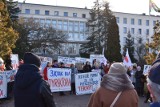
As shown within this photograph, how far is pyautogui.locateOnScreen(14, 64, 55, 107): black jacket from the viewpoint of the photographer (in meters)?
4.87

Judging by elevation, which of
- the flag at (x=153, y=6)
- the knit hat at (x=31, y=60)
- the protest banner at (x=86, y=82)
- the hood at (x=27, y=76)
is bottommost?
the protest banner at (x=86, y=82)

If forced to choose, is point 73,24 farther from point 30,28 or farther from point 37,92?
point 37,92

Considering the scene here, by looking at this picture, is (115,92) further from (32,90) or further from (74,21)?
(74,21)

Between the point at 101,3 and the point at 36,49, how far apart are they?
1921 centimetres

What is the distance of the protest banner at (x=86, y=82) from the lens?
18656mm

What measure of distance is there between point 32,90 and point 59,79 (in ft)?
46.4

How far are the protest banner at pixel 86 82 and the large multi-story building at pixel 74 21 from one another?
76.4 m

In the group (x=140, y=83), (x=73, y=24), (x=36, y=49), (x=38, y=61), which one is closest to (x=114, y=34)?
(x=36, y=49)

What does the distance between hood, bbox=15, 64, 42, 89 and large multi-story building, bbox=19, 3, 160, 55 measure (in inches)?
3553

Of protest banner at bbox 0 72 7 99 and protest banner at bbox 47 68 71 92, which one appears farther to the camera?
protest banner at bbox 47 68 71 92

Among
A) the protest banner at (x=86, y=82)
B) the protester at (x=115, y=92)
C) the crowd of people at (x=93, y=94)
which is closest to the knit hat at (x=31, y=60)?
the crowd of people at (x=93, y=94)

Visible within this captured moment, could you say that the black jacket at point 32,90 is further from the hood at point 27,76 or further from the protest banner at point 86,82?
the protest banner at point 86,82

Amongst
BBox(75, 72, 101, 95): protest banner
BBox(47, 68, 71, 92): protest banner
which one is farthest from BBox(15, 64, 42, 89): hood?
BBox(75, 72, 101, 95): protest banner

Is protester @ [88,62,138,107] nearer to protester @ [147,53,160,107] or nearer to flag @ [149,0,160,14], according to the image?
protester @ [147,53,160,107]
